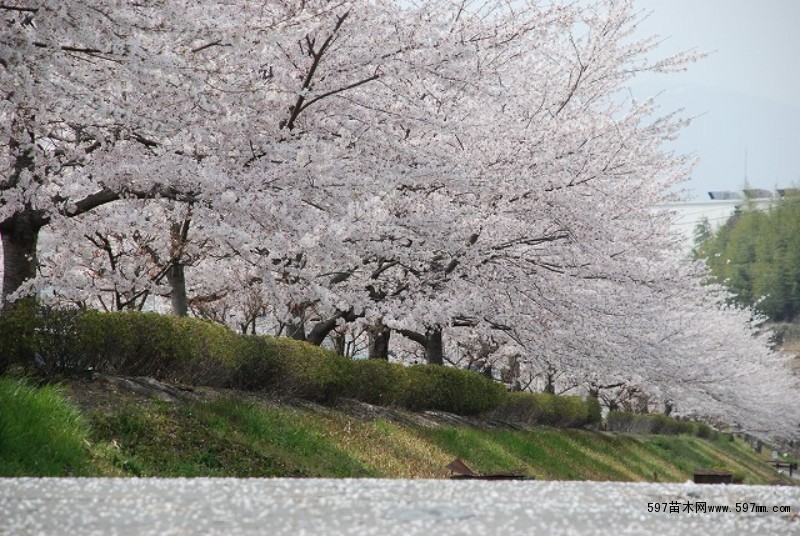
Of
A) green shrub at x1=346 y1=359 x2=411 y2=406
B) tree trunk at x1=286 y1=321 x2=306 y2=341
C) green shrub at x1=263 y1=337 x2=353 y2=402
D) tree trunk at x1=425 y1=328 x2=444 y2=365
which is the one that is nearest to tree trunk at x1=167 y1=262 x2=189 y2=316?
green shrub at x1=263 y1=337 x2=353 y2=402

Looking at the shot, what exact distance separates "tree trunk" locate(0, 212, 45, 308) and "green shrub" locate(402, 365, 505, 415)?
809cm

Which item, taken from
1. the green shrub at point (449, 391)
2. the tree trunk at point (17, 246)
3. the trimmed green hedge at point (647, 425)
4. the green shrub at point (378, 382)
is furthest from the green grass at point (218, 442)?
the trimmed green hedge at point (647, 425)

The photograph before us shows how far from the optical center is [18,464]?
6867 millimetres

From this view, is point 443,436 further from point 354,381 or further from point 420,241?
point 420,241

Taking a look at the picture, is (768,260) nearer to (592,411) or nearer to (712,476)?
(592,411)

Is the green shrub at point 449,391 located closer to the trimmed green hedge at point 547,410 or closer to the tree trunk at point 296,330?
the trimmed green hedge at point 547,410

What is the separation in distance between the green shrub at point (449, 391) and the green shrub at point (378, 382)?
45cm

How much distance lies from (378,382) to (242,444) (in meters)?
6.77

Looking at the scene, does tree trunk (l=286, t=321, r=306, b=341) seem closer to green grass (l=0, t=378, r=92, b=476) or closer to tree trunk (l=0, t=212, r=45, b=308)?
tree trunk (l=0, t=212, r=45, b=308)

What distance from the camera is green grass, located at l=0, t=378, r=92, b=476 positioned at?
701 cm

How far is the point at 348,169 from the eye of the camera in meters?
12.1

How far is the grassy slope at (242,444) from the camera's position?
25.9 feet

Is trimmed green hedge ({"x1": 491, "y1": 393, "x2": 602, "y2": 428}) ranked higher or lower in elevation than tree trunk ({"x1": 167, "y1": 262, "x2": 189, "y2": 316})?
lower

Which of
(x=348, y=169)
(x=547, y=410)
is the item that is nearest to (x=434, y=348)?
(x=547, y=410)
